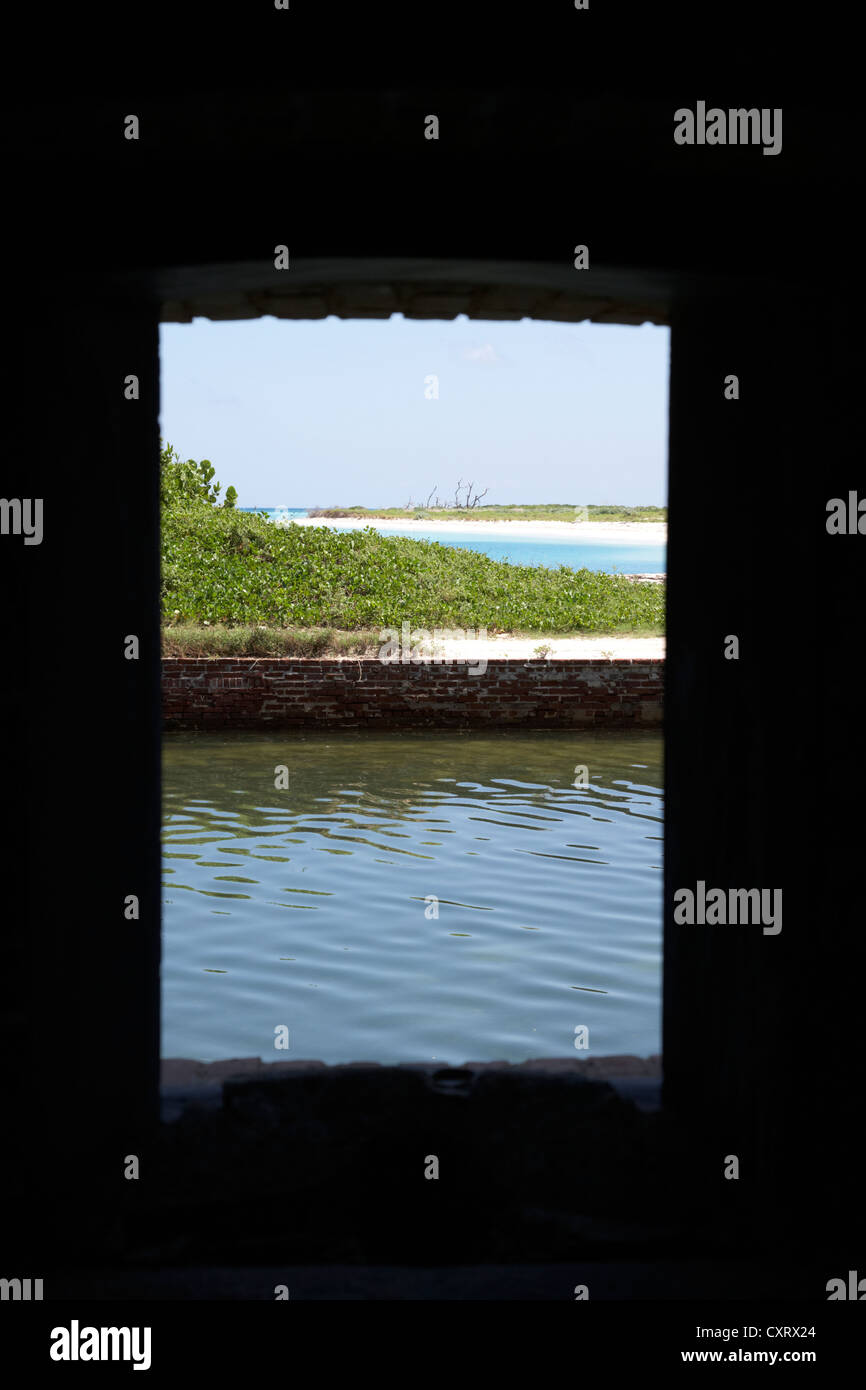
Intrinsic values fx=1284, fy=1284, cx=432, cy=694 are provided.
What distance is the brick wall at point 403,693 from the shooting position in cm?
1525

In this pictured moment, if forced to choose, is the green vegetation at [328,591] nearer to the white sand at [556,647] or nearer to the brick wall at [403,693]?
the white sand at [556,647]

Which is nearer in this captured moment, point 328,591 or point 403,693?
point 403,693

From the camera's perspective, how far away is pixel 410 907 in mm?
8445

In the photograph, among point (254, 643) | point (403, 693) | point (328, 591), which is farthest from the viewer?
point (328, 591)

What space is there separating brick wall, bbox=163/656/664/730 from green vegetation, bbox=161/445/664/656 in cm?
173

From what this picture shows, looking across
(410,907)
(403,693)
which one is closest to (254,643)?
(403,693)

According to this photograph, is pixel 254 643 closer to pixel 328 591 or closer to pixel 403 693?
pixel 403 693

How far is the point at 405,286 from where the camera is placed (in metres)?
3.93

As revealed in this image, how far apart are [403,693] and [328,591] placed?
6.00 metres

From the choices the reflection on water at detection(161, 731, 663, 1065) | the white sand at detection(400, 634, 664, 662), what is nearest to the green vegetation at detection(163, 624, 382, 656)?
the white sand at detection(400, 634, 664, 662)

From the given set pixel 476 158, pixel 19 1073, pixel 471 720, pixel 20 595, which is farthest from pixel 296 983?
pixel 471 720

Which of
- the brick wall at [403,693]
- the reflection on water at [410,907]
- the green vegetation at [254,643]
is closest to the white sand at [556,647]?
the brick wall at [403,693]

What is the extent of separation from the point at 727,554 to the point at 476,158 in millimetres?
1474
